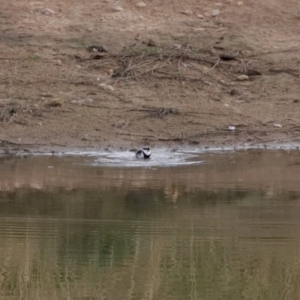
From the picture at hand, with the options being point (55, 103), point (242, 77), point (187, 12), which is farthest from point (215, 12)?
point (55, 103)

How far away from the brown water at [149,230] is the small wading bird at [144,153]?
0.26m

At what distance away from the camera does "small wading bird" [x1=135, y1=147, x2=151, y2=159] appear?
384 inches

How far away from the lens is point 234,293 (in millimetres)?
5574

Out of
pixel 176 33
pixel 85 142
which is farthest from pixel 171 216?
pixel 176 33

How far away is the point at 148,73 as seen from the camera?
11.9 m

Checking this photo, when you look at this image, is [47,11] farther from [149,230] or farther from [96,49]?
[149,230]

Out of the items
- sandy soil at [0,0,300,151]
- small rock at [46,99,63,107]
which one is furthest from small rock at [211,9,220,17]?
small rock at [46,99,63,107]

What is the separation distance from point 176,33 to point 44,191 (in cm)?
481

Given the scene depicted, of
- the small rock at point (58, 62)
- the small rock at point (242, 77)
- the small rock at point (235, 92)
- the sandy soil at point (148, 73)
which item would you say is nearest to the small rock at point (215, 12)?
the sandy soil at point (148, 73)

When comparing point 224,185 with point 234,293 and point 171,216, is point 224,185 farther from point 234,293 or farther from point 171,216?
point 234,293

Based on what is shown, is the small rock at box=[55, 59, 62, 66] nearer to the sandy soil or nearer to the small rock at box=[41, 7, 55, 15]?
the sandy soil

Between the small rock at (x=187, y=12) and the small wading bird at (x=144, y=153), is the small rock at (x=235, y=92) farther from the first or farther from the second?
the small wading bird at (x=144, y=153)

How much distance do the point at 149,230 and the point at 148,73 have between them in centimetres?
511

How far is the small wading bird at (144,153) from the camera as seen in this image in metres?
9.74
